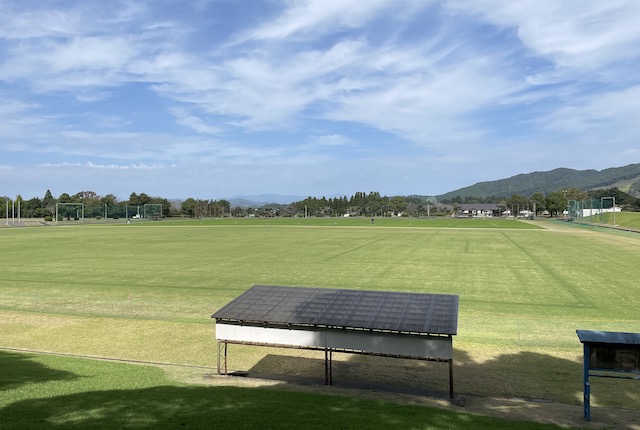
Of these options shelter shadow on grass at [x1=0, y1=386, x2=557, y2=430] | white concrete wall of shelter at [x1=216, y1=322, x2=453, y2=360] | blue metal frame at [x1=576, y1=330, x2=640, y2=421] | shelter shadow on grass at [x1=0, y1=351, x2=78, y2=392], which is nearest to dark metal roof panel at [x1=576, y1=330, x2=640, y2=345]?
blue metal frame at [x1=576, y1=330, x2=640, y2=421]

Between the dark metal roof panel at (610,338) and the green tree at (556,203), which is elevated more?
the green tree at (556,203)

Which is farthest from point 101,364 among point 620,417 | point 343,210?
point 343,210

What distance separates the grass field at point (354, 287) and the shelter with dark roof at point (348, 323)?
42.9 inches

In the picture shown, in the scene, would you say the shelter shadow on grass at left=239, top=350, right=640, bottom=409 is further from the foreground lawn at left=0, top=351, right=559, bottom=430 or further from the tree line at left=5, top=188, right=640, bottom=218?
the tree line at left=5, top=188, right=640, bottom=218

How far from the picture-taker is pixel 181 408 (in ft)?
21.7

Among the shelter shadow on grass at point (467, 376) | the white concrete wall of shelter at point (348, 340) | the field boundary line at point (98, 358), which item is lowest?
the shelter shadow on grass at point (467, 376)

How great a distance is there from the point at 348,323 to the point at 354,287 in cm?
1152

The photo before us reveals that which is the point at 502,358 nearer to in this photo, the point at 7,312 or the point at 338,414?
the point at 338,414

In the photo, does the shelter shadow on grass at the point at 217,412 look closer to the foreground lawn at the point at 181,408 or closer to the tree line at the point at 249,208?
the foreground lawn at the point at 181,408

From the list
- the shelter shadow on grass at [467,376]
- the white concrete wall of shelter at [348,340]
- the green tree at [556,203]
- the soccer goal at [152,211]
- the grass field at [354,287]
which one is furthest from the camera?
the green tree at [556,203]

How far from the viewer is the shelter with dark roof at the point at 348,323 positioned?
26.6 feet

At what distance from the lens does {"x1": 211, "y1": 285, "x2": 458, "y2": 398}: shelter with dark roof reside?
26.6ft

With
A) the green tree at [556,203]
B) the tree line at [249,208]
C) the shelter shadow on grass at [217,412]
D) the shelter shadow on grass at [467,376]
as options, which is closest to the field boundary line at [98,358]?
the shelter shadow on grass at [467,376]

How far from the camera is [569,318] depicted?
14.7 m
